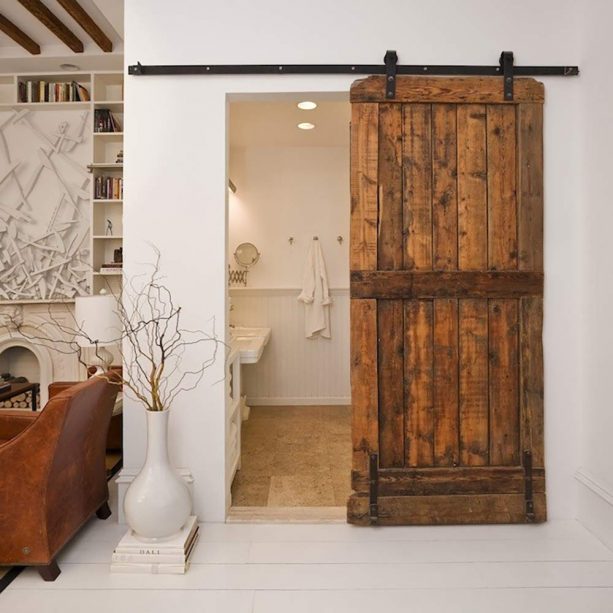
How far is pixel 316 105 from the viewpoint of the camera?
4.03 m

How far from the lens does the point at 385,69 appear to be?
245 cm

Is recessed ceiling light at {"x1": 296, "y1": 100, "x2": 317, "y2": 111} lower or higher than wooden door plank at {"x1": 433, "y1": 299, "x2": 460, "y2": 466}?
higher

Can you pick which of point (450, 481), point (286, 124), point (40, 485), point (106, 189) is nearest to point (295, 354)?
point (286, 124)

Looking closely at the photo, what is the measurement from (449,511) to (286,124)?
3.51 m

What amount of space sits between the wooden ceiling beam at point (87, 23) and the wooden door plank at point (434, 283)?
2530 millimetres

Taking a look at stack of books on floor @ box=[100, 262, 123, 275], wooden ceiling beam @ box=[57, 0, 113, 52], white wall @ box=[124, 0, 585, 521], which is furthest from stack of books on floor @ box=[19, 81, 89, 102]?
white wall @ box=[124, 0, 585, 521]

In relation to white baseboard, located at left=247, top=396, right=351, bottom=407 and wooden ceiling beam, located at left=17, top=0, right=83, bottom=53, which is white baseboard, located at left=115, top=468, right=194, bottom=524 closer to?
white baseboard, located at left=247, top=396, right=351, bottom=407

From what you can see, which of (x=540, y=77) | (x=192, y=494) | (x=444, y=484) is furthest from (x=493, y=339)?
(x=192, y=494)

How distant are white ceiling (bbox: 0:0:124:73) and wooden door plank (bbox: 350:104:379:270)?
1894 millimetres

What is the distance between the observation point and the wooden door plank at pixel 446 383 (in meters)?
2.47

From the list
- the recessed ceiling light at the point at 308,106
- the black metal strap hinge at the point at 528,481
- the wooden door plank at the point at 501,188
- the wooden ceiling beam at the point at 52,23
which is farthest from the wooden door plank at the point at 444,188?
the wooden ceiling beam at the point at 52,23

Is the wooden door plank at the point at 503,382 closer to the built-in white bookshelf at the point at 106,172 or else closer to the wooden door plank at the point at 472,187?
the wooden door plank at the point at 472,187

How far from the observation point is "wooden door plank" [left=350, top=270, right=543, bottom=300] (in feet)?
8.04

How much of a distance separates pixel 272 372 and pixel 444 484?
9.82 feet
